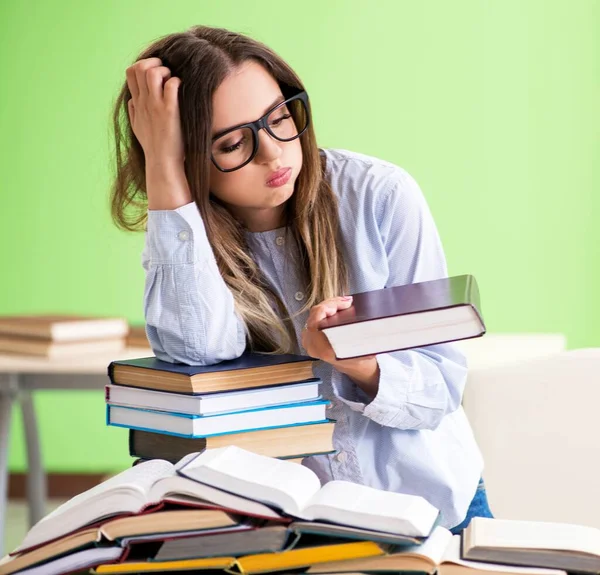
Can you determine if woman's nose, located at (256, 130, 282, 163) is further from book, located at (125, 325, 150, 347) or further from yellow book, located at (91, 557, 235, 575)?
book, located at (125, 325, 150, 347)

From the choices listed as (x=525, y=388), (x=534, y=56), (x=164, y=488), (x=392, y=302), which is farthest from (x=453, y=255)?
(x=164, y=488)

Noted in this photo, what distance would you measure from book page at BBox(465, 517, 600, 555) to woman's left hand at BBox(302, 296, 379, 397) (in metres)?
0.24

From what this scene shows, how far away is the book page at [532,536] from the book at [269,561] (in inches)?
4.9

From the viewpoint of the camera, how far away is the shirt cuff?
1309 millimetres

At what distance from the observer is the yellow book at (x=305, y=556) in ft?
2.68

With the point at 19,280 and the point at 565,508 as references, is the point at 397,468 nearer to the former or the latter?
the point at 565,508

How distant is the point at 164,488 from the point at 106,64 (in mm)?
3110

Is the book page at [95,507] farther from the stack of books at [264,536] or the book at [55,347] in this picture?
the book at [55,347]

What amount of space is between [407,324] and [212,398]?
27 cm

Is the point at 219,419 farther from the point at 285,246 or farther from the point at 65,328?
the point at 65,328

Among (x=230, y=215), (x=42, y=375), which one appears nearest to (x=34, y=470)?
(x=42, y=375)

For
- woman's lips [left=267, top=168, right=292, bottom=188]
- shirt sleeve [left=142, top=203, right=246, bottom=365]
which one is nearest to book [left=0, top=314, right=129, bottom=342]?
shirt sleeve [left=142, top=203, right=246, bottom=365]

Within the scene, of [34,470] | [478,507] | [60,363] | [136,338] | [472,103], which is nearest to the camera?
[478,507]

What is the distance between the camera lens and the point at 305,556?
0.82 m
